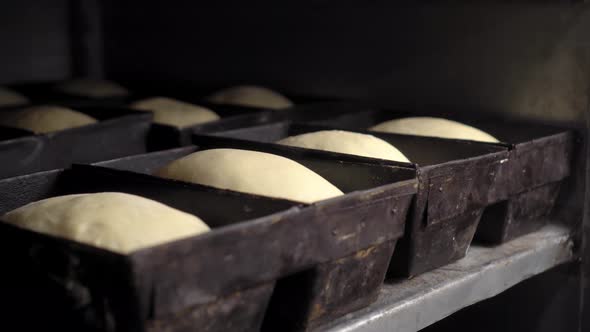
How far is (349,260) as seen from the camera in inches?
50.1

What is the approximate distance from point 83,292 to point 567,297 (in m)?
1.33

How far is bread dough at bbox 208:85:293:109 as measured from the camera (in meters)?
2.46

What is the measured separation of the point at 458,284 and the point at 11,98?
1.55 m

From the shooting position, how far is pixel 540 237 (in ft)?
6.07

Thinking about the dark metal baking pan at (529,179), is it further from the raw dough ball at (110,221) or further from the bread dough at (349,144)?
the raw dough ball at (110,221)

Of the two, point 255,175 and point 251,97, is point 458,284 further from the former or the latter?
point 251,97

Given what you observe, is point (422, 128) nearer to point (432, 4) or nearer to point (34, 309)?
point (432, 4)

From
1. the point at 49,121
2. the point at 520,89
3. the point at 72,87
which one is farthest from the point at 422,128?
the point at 72,87

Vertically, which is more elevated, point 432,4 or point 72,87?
point 432,4

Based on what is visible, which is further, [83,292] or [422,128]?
[422,128]

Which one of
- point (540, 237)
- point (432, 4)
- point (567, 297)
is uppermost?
point (432, 4)

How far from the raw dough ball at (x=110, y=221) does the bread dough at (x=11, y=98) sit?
1.30m

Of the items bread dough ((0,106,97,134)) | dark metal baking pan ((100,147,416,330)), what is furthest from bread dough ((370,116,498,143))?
bread dough ((0,106,97,134))

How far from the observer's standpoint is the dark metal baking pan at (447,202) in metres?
1.45
